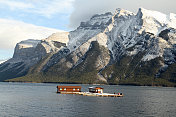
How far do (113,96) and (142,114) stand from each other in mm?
84597

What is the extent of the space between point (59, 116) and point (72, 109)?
18.1 meters

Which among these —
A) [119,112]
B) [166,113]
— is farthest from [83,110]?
[166,113]

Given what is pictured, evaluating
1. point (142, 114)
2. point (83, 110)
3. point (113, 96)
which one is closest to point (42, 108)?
point (83, 110)

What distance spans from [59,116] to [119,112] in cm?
2421

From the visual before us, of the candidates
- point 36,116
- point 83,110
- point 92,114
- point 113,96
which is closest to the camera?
point 36,116

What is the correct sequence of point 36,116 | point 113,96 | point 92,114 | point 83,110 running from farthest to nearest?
point 113,96, point 83,110, point 92,114, point 36,116

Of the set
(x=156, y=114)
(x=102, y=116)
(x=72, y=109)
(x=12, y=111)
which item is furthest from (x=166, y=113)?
(x=12, y=111)

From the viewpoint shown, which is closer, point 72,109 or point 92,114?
point 92,114

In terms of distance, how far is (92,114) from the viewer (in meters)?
108

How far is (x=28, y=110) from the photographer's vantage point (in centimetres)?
11519

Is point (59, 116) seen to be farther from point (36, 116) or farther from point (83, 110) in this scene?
point (83, 110)

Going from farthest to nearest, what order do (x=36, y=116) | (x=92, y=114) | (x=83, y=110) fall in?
(x=83, y=110) < (x=92, y=114) < (x=36, y=116)

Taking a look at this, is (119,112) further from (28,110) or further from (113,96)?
(113,96)

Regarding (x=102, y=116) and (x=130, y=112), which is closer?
(x=102, y=116)
